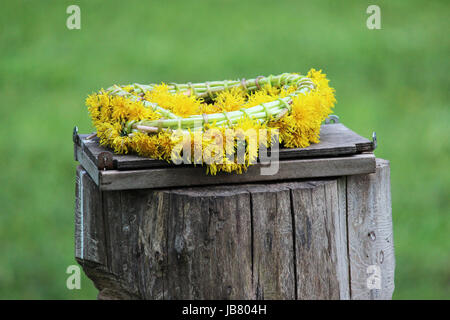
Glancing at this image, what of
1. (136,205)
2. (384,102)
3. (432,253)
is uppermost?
(384,102)

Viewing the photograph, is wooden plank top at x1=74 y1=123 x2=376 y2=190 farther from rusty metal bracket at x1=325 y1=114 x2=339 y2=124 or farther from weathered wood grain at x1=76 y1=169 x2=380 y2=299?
rusty metal bracket at x1=325 y1=114 x2=339 y2=124

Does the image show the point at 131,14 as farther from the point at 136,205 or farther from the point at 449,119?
the point at 136,205

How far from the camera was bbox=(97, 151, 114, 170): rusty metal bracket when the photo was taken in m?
2.22

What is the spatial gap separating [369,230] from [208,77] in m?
3.97

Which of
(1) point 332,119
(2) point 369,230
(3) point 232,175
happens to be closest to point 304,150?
(3) point 232,175

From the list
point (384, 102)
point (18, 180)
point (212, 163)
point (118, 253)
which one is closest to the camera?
point (212, 163)

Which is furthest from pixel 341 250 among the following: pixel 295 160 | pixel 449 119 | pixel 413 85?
pixel 413 85

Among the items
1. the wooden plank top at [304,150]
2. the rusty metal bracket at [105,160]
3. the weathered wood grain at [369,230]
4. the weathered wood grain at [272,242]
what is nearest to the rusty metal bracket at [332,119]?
the wooden plank top at [304,150]

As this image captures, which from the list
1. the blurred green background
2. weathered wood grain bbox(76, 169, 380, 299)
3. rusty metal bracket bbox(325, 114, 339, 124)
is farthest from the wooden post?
the blurred green background

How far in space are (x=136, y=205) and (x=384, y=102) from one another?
4.14m

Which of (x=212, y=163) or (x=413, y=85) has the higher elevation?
(x=413, y=85)

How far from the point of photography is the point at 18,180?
16.7ft

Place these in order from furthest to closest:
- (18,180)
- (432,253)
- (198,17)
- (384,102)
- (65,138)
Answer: (198,17), (384,102), (65,138), (18,180), (432,253)

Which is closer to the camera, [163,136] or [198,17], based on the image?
[163,136]
